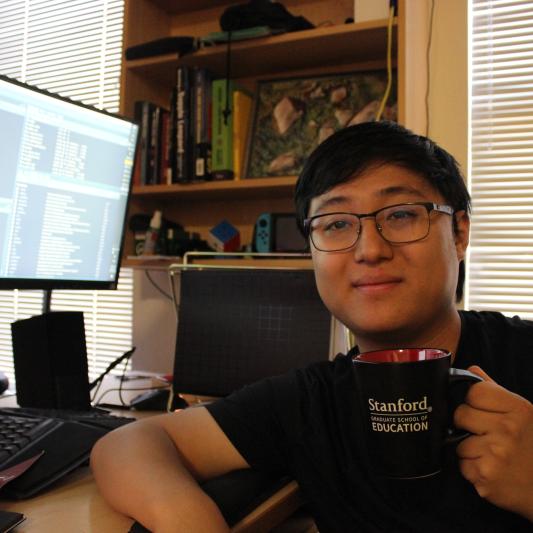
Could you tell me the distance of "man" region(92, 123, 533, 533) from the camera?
0.73m

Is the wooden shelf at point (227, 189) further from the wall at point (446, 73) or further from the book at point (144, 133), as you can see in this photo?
the wall at point (446, 73)

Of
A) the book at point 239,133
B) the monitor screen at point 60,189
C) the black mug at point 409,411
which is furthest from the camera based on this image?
the book at point 239,133

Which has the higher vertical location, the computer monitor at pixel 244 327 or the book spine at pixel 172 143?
the book spine at pixel 172 143

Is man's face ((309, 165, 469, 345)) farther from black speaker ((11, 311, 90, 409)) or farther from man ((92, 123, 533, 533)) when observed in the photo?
black speaker ((11, 311, 90, 409))

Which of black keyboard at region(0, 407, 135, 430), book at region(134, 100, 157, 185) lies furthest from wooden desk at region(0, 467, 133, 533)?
book at region(134, 100, 157, 185)

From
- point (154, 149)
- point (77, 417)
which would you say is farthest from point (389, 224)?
point (154, 149)

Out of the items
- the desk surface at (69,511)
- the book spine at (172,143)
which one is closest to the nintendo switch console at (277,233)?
the book spine at (172,143)

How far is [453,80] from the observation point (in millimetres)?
1627

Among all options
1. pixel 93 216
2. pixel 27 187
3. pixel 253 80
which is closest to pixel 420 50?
pixel 253 80

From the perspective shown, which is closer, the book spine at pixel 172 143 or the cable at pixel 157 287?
the book spine at pixel 172 143

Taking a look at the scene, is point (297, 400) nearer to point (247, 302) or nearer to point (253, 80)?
point (247, 302)

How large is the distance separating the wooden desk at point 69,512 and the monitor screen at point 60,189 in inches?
17.8

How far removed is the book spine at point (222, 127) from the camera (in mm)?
1683

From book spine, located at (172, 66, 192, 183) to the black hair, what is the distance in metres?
0.82
